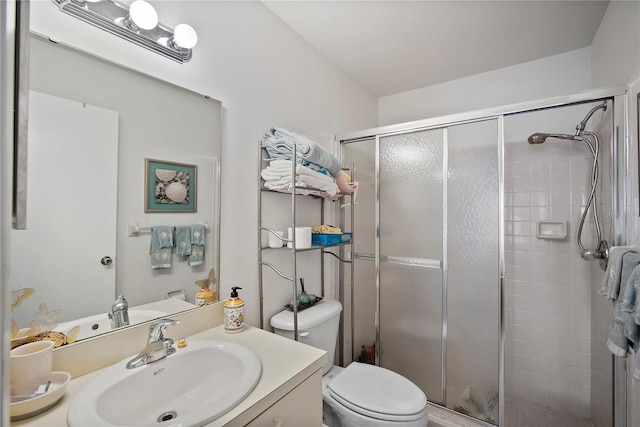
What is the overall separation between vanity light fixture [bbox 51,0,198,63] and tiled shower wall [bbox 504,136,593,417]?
7.12 ft

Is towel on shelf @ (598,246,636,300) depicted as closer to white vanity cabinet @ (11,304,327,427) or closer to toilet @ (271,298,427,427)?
toilet @ (271,298,427,427)

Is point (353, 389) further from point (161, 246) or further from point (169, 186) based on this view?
point (169, 186)

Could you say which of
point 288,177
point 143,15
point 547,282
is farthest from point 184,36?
point 547,282

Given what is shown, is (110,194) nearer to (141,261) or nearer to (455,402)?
(141,261)

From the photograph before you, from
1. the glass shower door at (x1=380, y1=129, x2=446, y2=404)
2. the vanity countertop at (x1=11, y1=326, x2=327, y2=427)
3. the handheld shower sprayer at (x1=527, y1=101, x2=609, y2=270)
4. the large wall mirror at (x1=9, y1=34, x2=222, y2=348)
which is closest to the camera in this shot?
the vanity countertop at (x1=11, y1=326, x2=327, y2=427)

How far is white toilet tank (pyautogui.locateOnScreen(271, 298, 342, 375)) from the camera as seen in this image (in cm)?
144

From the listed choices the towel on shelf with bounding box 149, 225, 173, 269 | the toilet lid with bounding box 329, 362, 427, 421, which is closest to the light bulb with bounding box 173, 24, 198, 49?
the towel on shelf with bounding box 149, 225, 173, 269

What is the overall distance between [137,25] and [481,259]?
1876mm

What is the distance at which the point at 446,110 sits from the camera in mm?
2377

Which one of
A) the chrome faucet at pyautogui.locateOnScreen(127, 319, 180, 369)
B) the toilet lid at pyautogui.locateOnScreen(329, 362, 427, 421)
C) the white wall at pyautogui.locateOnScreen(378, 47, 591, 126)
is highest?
the white wall at pyautogui.locateOnScreen(378, 47, 591, 126)

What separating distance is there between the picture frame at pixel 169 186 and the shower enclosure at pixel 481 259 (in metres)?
1.20

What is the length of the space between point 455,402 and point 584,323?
3.36ft

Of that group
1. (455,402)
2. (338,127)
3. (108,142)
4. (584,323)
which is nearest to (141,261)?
(108,142)

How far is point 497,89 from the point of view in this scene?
218 centimetres
